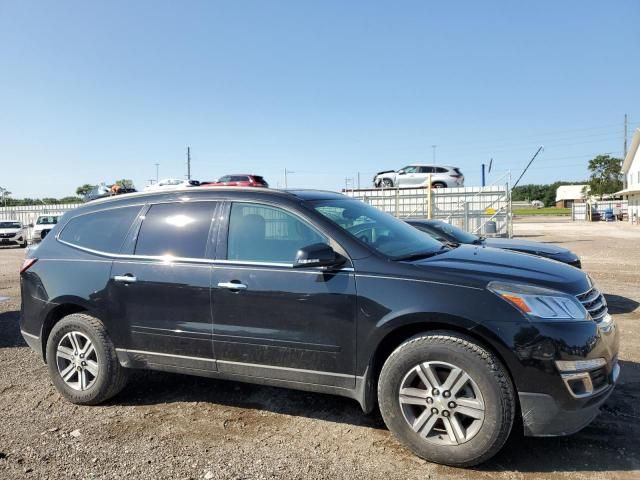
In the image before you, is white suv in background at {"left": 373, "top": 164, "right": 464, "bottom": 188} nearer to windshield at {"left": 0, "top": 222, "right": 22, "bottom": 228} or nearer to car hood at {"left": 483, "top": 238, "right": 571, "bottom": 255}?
car hood at {"left": 483, "top": 238, "right": 571, "bottom": 255}

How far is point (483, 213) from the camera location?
21.7m

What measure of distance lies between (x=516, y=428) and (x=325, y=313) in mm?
1605

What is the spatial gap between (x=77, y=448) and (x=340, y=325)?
6.65ft

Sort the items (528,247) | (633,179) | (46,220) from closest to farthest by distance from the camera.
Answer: (528,247), (46,220), (633,179)

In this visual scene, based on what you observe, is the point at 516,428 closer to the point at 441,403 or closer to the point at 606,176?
the point at 441,403

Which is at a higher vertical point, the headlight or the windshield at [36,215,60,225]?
the windshield at [36,215,60,225]

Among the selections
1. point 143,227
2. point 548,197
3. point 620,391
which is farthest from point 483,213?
point 548,197

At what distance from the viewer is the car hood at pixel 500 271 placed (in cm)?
330

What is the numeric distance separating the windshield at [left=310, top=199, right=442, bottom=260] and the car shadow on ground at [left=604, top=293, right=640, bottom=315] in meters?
5.02

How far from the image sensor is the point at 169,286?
13.2 feet

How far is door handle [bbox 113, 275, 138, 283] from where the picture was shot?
13.6ft

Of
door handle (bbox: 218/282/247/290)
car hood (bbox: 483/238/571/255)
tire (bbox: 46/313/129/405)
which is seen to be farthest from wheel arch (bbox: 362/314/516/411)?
car hood (bbox: 483/238/571/255)

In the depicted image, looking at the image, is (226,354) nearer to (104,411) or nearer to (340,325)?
(340,325)

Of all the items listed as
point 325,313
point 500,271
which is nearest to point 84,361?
point 325,313
